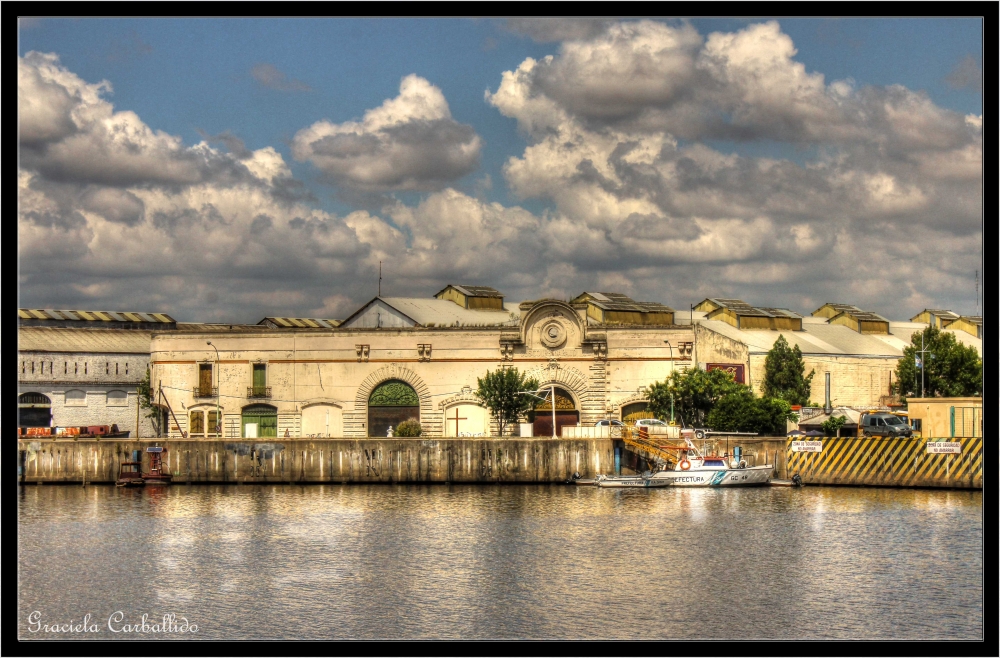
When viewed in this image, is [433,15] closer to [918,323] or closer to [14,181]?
[14,181]

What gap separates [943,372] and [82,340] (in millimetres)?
68755

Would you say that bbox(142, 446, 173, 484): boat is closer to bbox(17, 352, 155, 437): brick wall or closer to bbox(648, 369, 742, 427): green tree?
bbox(17, 352, 155, 437): brick wall

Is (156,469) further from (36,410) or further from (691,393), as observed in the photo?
(691,393)

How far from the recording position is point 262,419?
82188 millimetres

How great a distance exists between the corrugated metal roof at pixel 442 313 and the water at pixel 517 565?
27789mm

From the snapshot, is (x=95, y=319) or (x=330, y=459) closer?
(x=330, y=459)

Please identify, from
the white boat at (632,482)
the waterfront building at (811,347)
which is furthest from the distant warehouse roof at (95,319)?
the white boat at (632,482)

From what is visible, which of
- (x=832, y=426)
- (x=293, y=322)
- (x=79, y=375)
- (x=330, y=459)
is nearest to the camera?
(x=330, y=459)

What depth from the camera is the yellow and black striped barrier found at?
60750 millimetres

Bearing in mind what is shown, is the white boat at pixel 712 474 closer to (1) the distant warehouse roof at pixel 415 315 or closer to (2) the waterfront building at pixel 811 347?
(2) the waterfront building at pixel 811 347

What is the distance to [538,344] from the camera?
260 ft

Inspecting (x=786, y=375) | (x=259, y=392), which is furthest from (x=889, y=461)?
(x=259, y=392)

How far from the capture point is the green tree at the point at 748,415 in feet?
234

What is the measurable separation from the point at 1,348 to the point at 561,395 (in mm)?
65816
